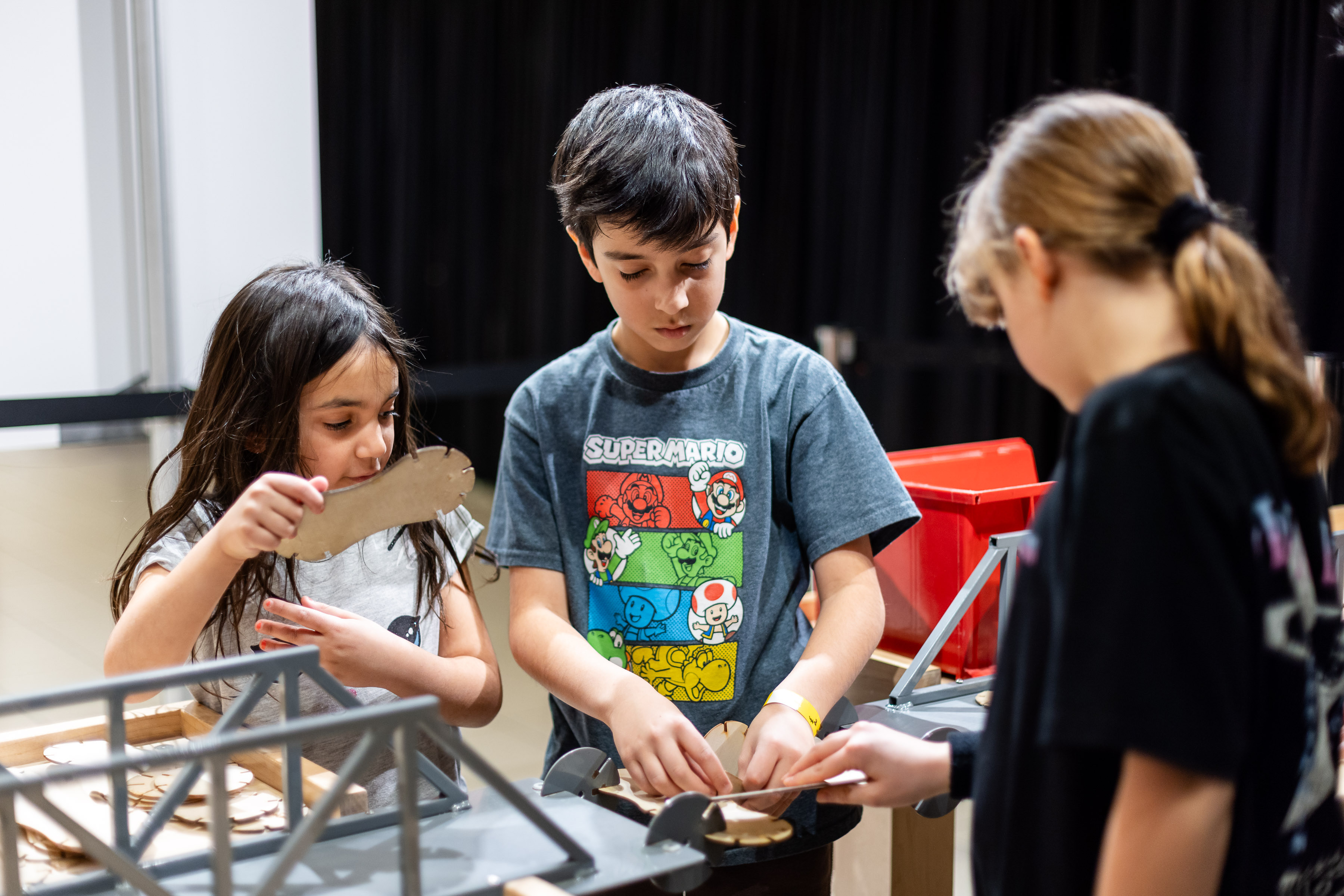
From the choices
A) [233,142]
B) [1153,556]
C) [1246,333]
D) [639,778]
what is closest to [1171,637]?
[1153,556]

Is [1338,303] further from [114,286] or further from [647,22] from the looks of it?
[114,286]

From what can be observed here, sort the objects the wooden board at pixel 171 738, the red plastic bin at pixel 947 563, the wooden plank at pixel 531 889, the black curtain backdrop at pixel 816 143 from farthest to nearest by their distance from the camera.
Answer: the black curtain backdrop at pixel 816 143
the red plastic bin at pixel 947 563
the wooden board at pixel 171 738
the wooden plank at pixel 531 889

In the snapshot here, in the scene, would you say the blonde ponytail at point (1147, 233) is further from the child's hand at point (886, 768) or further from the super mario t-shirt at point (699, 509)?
the super mario t-shirt at point (699, 509)

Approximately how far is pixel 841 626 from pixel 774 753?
185mm

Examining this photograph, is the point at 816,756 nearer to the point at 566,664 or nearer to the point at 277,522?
the point at 566,664

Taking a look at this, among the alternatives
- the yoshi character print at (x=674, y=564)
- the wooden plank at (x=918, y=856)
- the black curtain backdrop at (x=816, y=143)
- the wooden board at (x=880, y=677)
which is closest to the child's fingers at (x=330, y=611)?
the yoshi character print at (x=674, y=564)

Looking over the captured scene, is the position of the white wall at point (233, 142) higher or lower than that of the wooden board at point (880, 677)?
higher

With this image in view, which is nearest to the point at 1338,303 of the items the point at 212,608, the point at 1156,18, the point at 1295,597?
the point at 1156,18

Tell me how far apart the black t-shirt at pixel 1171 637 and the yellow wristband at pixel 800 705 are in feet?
1.22

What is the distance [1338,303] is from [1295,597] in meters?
2.20

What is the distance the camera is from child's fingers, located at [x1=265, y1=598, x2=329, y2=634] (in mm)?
1033

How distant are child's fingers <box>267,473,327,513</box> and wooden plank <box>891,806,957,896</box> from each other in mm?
851

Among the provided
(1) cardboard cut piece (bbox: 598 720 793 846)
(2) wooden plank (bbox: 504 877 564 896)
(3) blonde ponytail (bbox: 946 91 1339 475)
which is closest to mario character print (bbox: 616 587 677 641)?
(1) cardboard cut piece (bbox: 598 720 793 846)

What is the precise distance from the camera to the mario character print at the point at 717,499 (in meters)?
1.17
